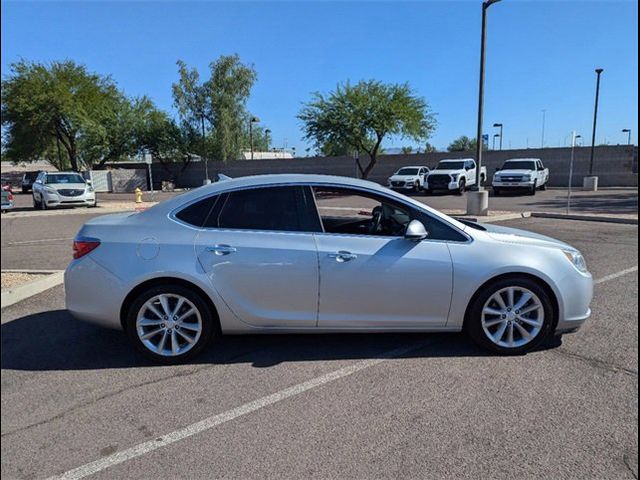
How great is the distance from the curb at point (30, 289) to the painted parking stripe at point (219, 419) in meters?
3.43

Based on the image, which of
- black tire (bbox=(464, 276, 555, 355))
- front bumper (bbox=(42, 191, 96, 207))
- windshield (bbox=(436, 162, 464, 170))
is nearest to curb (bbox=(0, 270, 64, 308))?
black tire (bbox=(464, 276, 555, 355))

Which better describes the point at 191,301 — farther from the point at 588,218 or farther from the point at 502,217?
the point at 588,218

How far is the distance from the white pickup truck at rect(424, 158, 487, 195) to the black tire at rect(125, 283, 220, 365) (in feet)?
78.8

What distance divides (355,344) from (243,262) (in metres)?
1.33

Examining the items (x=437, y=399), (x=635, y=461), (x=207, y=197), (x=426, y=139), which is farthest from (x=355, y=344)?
(x=426, y=139)

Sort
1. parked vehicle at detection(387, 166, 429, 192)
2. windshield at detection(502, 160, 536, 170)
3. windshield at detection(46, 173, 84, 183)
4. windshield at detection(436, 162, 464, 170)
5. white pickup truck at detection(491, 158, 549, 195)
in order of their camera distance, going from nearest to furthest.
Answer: windshield at detection(46, 173, 84, 183)
white pickup truck at detection(491, 158, 549, 195)
windshield at detection(502, 160, 536, 170)
windshield at detection(436, 162, 464, 170)
parked vehicle at detection(387, 166, 429, 192)

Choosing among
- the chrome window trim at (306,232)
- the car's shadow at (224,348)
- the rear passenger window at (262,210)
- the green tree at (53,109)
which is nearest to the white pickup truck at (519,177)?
the car's shadow at (224,348)

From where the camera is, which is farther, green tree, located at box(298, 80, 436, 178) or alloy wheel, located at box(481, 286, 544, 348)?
green tree, located at box(298, 80, 436, 178)

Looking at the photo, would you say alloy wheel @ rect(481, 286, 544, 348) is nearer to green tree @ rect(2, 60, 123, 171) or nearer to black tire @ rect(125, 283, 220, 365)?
black tire @ rect(125, 283, 220, 365)

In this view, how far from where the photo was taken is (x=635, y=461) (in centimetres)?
262

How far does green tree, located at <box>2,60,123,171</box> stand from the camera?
38.4m

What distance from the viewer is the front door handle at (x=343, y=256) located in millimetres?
3836

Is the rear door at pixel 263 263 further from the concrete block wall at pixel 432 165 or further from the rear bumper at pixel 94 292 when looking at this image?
the concrete block wall at pixel 432 165

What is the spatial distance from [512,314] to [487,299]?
0.87 ft
